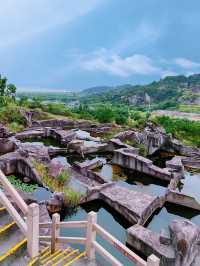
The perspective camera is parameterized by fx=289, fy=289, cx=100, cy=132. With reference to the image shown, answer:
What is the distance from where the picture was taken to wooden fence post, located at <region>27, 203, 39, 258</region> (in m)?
5.25

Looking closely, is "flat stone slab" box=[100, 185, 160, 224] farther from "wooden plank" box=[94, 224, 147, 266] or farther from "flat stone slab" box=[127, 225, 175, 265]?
"wooden plank" box=[94, 224, 147, 266]

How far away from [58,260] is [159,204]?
10232mm

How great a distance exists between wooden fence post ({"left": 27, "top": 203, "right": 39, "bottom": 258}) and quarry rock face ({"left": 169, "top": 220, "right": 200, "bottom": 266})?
5427 millimetres

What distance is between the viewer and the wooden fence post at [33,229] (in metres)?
5.25

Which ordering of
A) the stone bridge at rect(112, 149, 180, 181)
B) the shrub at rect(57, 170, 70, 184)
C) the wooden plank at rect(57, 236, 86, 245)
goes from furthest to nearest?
the stone bridge at rect(112, 149, 180, 181) → the shrub at rect(57, 170, 70, 184) → the wooden plank at rect(57, 236, 86, 245)

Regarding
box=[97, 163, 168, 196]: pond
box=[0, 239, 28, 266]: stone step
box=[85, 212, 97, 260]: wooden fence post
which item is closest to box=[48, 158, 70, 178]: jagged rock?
box=[97, 163, 168, 196]: pond

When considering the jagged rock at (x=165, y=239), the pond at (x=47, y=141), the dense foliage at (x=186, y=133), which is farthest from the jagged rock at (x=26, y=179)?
the dense foliage at (x=186, y=133)

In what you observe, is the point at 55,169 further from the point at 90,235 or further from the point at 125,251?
the point at 125,251

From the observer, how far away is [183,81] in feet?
509

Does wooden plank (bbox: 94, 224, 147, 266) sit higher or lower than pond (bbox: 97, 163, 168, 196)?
higher

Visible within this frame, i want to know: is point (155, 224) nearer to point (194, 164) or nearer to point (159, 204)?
point (159, 204)

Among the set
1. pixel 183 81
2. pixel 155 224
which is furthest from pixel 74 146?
pixel 183 81

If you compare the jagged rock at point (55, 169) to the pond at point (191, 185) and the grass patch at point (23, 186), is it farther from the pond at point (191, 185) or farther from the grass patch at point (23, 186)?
the pond at point (191, 185)

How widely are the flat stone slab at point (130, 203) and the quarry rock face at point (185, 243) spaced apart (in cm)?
388
